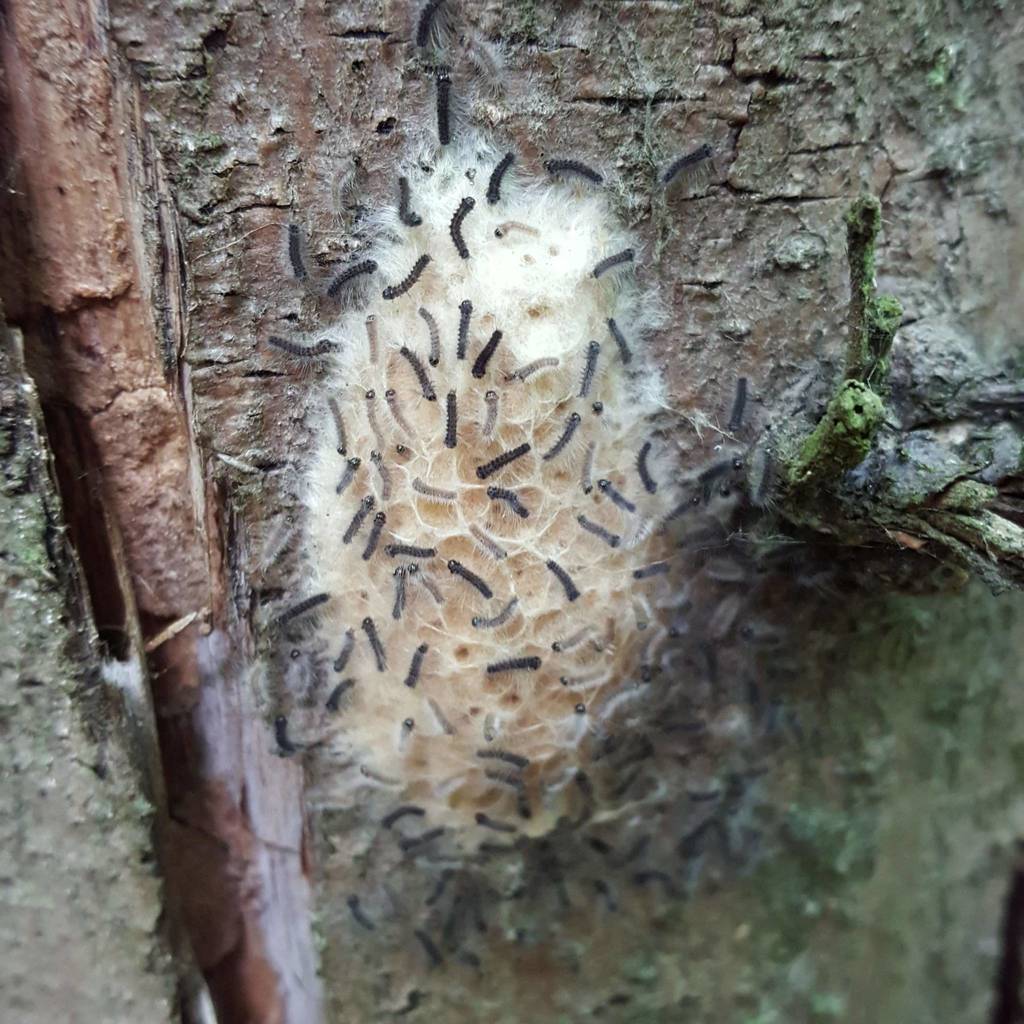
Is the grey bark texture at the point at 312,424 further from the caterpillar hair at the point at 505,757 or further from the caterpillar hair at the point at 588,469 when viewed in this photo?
the caterpillar hair at the point at 505,757

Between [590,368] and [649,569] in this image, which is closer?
[590,368]

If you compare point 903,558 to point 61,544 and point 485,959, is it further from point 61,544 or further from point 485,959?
point 61,544

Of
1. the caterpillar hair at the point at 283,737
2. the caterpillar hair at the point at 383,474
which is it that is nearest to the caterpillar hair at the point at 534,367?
the caterpillar hair at the point at 383,474

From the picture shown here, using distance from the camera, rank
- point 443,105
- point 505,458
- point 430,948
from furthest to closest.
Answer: point 430,948 → point 505,458 → point 443,105

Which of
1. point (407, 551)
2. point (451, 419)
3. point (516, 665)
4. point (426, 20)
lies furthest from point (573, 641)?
point (426, 20)

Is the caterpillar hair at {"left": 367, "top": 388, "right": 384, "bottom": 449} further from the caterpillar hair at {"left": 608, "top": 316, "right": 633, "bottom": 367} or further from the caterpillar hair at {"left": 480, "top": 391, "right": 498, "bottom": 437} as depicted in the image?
the caterpillar hair at {"left": 608, "top": 316, "right": 633, "bottom": 367}

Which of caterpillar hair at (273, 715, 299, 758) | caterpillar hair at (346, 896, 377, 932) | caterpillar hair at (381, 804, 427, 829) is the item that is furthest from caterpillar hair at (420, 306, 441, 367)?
caterpillar hair at (346, 896, 377, 932)

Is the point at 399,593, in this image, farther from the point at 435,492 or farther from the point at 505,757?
the point at 505,757
